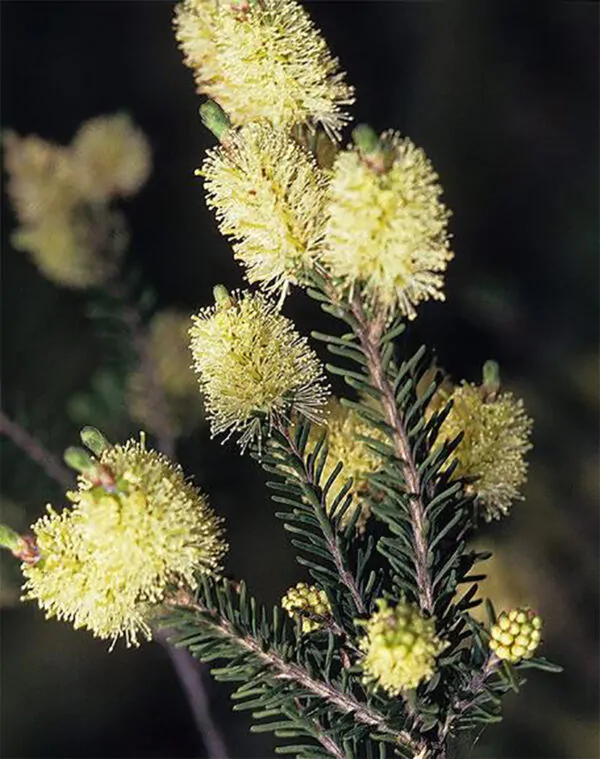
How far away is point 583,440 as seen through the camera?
171 cm

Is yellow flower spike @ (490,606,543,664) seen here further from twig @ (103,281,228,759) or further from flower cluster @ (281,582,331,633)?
twig @ (103,281,228,759)

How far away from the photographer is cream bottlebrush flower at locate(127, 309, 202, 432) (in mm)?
1381

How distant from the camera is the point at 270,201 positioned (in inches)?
23.5

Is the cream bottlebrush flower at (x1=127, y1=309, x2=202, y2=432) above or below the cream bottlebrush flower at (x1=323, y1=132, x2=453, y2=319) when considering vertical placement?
above

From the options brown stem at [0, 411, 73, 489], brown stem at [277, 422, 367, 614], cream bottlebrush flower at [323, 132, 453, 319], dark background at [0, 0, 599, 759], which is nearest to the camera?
cream bottlebrush flower at [323, 132, 453, 319]

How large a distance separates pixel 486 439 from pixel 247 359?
0.67 feet

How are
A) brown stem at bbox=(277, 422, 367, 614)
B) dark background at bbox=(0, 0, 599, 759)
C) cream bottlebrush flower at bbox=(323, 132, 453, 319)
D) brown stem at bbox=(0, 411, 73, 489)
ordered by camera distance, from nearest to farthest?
cream bottlebrush flower at bbox=(323, 132, 453, 319), brown stem at bbox=(277, 422, 367, 614), brown stem at bbox=(0, 411, 73, 489), dark background at bbox=(0, 0, 599, 759)

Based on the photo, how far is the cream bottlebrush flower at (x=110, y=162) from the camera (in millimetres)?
1379

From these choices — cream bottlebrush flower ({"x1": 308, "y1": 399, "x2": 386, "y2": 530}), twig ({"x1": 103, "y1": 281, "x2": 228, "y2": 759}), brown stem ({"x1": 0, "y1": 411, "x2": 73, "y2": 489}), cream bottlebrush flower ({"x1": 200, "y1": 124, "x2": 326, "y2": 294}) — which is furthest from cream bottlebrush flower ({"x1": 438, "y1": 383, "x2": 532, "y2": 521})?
brown stem ({"x1": 0, "y1": 411, "x2": 73, "y2": 489})

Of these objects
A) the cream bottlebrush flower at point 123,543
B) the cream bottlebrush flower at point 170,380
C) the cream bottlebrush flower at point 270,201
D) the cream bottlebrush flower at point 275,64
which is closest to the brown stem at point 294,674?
the cream bottlebrush flower at point 123,543

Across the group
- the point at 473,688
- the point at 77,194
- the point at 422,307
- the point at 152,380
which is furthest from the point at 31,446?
the point at 422,307

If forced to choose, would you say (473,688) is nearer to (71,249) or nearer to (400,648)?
(400,648)

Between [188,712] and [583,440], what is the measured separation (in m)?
1.27

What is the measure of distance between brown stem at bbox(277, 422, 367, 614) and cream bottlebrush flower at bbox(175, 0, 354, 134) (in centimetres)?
24
